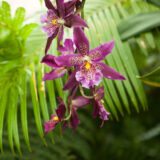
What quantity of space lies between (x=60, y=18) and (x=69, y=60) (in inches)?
4.8

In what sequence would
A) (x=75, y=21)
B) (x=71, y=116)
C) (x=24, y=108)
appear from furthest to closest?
1. (x=24, y=108)
2. (x=71, y=116)
3. (x=75, y=21)

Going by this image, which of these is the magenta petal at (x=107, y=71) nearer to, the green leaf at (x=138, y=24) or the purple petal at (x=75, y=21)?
the purple petal at (x=75, y=21)

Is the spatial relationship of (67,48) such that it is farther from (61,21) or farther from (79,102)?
(79,102)

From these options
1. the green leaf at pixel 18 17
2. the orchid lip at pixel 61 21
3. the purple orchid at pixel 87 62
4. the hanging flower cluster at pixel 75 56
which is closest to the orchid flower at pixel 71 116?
the hanging flower cluster at pixel 75 56

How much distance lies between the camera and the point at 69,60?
54 centimetres

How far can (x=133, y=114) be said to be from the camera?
160cm

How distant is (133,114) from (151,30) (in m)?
0.79

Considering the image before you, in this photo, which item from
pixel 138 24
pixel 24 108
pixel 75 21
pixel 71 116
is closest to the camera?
pixel 75 21

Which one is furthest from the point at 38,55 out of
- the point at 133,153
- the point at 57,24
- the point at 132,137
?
the point at 132,137

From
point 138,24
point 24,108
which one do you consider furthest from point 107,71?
point 138,24

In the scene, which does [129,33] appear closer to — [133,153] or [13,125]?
[13,125]

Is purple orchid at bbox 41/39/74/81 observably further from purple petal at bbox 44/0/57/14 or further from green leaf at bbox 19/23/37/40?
green leaf at bbox 19/23/37/40

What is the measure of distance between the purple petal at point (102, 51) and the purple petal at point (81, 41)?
0.02 meters

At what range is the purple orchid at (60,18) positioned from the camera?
524 mm
